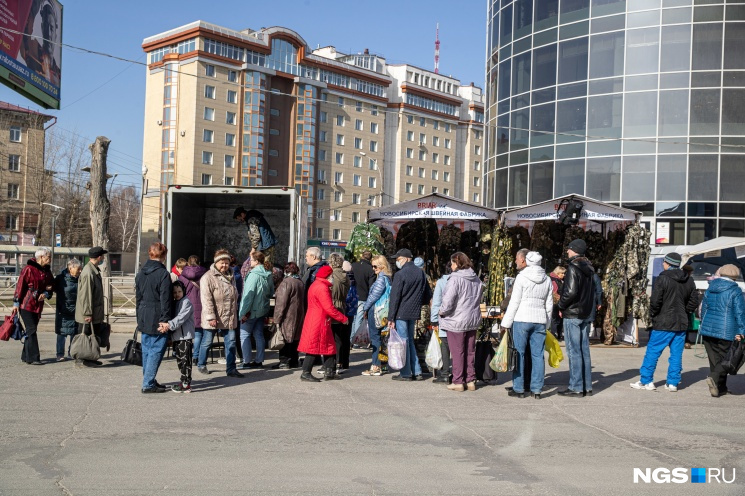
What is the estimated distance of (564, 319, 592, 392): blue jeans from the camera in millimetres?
9258

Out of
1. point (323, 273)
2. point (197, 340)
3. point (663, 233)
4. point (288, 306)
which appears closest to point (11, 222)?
point (663, 233)

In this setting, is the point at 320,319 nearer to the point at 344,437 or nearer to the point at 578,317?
the point at 344,437

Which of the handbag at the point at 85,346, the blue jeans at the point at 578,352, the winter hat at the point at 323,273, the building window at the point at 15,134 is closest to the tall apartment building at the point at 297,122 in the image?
the building window at the point at 15,134

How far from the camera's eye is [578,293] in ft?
30.1

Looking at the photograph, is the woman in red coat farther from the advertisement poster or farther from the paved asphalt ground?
the advertisement poster

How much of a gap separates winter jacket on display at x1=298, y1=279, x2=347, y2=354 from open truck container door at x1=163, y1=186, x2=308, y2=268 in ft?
11.7

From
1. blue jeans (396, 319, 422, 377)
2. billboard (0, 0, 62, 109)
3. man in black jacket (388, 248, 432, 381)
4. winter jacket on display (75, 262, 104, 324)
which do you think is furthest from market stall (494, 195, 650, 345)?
billboard (0, 0, 62, 109)

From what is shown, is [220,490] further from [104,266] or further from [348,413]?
[104,266]

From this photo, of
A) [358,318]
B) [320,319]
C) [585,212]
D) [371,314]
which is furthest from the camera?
[585,212]

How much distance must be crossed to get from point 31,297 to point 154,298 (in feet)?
11.7

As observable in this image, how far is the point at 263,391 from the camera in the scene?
9.31m

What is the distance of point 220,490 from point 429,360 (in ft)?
17.3

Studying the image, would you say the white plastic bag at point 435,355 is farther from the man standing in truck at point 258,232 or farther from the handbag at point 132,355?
the man standing in truck at point 258,232

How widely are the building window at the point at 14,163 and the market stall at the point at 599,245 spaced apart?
57.5m
